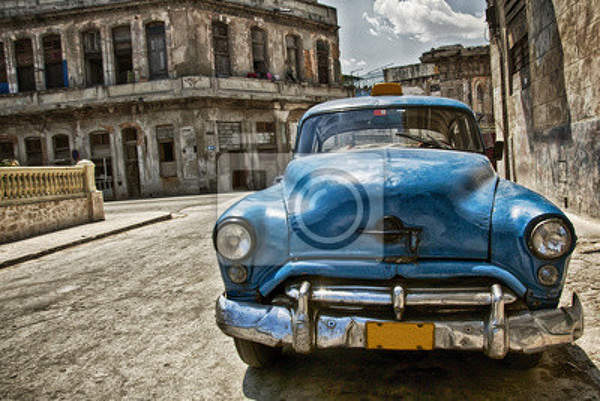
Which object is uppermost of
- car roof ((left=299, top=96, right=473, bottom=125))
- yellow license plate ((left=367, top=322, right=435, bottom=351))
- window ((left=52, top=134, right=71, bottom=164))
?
window ((left=52, top=134, right=71, bottom=164))

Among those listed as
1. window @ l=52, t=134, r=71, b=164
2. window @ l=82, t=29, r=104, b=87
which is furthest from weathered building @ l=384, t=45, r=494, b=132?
window @ l=52, t=134, r=71, b=164

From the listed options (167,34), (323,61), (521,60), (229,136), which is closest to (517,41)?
(521,60)

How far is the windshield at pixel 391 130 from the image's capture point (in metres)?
3.23

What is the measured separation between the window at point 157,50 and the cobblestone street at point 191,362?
1866cm

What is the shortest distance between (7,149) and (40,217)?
54.3 feet

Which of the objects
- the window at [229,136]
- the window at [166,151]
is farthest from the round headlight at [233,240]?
the window at [166,151]

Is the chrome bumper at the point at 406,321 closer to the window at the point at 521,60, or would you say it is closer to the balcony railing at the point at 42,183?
the balcony railing at the point at 42,183

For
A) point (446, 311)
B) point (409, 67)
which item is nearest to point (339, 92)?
point (409, 67)

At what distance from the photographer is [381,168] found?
93.6 inches

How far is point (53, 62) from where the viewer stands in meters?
21.7

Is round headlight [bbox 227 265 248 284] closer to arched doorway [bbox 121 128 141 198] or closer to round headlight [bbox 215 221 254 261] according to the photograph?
round headlight [bbox 215 221 254 261]

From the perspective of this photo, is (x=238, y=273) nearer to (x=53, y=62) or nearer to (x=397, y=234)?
(x=397, y=234)

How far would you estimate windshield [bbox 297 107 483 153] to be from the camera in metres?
3.23

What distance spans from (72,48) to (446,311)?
79.9 ft
